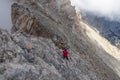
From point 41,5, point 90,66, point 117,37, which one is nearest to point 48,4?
point 41,5

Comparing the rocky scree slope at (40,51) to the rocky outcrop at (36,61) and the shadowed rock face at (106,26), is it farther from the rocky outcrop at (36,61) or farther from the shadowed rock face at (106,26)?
the shadowed rock face at (106,26)

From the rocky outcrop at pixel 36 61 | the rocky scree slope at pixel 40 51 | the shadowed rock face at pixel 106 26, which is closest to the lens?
the rocky outcrop at pixel 36 61

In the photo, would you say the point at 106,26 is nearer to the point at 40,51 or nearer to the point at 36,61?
the point at 40,51

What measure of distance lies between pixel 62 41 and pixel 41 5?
11.6m

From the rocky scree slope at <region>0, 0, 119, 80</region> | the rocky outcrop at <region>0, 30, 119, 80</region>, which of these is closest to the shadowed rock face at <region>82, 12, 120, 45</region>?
the rocky scree slope at <region>0, 0, 119, 80</region>

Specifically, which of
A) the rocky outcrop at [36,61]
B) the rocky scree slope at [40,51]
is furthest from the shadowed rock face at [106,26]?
the rocky outcrop at [36,61]

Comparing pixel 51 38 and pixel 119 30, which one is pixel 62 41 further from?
pixel 119 30

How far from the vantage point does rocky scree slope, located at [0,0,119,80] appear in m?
29.9

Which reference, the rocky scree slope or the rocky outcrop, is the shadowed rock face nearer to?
the rocky scree slope

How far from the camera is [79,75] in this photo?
3725 centimetres

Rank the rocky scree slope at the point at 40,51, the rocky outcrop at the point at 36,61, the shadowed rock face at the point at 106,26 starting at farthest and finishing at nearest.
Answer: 1. the shadowed rock face at the point at 106,26
2. the rocky scree slope at the point at 40,51
3. the rocky outcrop at the point at 36,61

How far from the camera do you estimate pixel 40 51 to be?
34469 mm

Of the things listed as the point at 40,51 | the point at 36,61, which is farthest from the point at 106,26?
the point at 36,61

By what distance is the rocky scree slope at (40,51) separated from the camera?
29.9 metres
